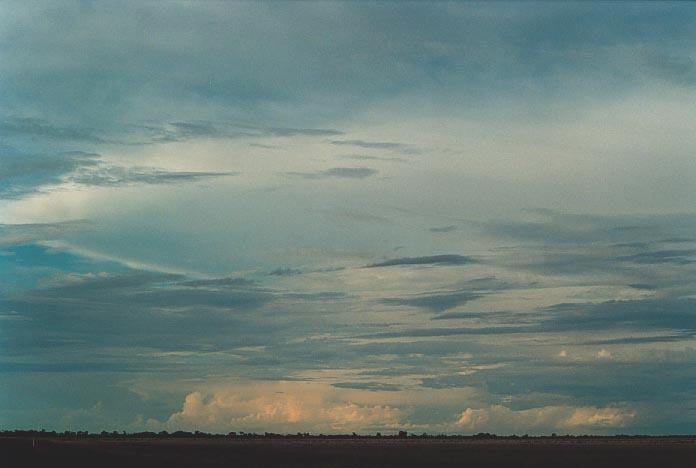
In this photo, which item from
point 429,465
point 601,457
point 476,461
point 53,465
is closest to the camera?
point 53,465

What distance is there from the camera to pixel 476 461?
145m

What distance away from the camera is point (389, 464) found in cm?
13088

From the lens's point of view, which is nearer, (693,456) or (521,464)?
Answer: (521,464)

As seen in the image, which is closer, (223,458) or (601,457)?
(223,458)

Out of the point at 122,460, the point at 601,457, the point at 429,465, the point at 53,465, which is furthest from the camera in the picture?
the point at 601,457

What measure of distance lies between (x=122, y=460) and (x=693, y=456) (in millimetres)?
100714

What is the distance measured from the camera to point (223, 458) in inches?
5576

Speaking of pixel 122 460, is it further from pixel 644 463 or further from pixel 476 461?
pixel 644 463

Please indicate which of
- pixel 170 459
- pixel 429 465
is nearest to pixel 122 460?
pixel 170 459

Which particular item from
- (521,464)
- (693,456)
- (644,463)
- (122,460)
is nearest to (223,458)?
(122,460)

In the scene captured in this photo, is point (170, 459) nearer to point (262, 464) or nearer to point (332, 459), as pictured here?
point (262, 464)

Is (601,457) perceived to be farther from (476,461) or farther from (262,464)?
(262,464)

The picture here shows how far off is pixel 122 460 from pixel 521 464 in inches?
2334

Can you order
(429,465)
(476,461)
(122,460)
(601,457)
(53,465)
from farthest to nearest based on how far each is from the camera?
(601,457) < (476,461) < (429,465) < (122,460) < (53,465)
